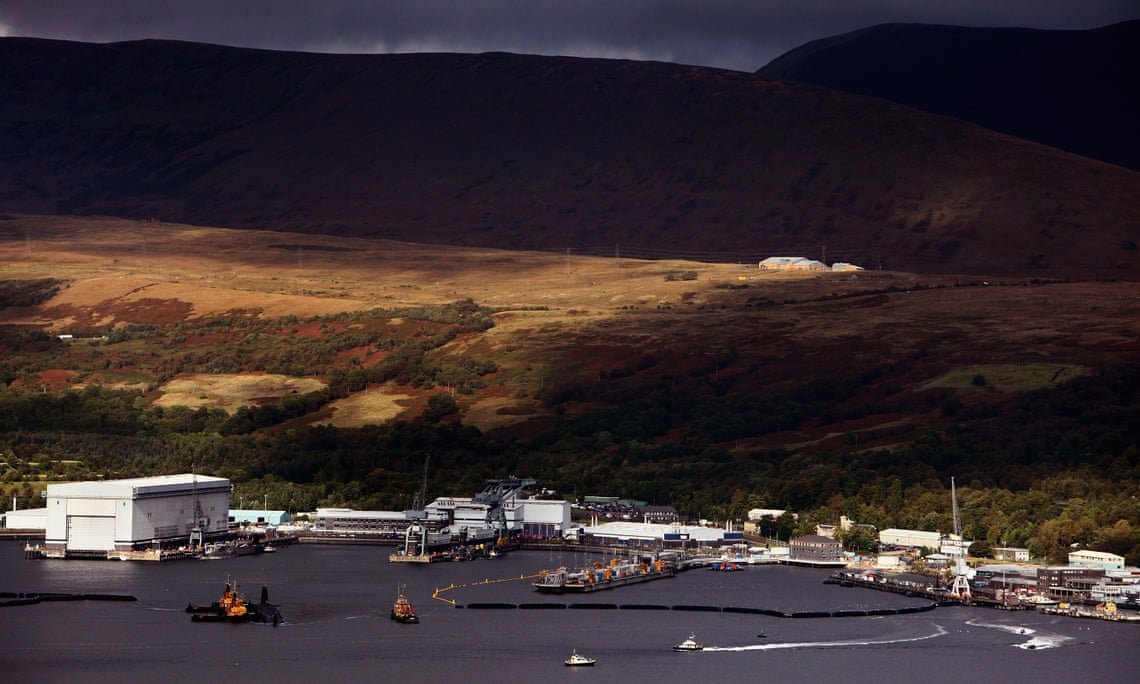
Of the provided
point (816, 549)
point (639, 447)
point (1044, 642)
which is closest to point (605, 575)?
point (816, 549)

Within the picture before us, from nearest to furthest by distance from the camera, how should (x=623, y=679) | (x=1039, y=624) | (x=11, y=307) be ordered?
(x=623, y=679) → (x=1039, y=624) → (x=11, y=307)

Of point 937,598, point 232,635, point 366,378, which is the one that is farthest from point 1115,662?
point 366,378

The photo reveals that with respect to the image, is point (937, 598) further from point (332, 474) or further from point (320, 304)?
point (320, 304)

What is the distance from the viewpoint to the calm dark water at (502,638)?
199 ft

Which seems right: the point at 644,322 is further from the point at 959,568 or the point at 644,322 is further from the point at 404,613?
the point at 404,613

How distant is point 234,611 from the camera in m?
70.0

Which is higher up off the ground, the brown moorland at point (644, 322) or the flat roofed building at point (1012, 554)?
the brown moorland at point (644, 322)

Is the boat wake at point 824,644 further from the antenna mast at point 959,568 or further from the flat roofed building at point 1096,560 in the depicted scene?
the flat roofed building at point 1096,560

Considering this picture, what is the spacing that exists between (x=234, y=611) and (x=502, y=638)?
9784mm

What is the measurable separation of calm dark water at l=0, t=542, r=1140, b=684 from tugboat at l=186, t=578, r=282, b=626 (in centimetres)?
63

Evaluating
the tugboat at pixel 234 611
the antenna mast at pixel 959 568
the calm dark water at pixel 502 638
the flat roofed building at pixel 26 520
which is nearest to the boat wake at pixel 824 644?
the calm dark water at pixel 502 638

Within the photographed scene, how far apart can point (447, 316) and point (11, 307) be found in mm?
38692

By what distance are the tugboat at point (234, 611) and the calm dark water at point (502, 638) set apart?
0.63 m

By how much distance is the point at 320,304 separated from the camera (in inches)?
6407
